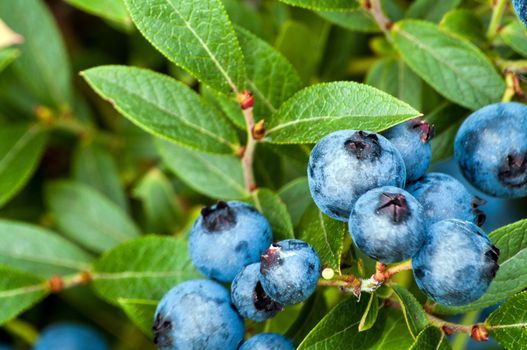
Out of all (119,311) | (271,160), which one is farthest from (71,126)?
(271,160)

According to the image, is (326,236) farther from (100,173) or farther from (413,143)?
(100,173)

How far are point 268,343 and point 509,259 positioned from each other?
0.45 meters

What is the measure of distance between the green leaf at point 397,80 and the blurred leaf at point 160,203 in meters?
0.61

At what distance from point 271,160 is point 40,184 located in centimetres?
95

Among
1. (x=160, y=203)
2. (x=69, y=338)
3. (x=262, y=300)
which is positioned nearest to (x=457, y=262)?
(x=262, y=300)

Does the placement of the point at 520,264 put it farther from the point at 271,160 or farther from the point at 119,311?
the point at 119,311

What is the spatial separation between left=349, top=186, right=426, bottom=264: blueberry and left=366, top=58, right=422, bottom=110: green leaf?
668mm

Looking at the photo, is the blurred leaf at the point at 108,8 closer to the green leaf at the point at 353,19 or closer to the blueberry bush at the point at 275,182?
the blueberry bush at the point at 275,182

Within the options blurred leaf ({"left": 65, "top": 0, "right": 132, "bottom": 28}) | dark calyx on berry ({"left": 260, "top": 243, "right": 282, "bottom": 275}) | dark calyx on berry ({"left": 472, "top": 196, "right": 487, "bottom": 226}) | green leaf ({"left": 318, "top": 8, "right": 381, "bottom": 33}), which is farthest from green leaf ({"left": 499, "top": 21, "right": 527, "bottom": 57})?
blurred leaf ({"left": 65, "top": 0, "right": 132, "bottom": 28})

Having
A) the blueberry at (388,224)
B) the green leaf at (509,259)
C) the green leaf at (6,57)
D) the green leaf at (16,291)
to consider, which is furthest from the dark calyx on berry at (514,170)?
the green leaf at (6,57)

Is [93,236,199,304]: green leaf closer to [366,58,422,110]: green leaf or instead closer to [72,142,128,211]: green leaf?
[72,142,128,211]: green leaf

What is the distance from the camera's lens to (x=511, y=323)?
49.2 inches

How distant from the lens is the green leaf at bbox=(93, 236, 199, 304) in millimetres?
1550

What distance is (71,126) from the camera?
2217 millimetres
